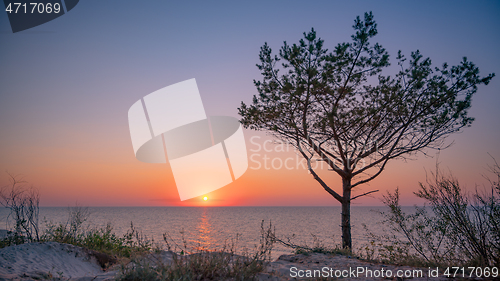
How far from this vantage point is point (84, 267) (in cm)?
685

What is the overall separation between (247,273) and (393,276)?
3198 millimetres

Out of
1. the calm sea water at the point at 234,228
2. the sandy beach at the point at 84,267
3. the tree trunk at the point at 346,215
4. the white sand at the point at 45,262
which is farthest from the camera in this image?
the calm sea water at the point at 234,228

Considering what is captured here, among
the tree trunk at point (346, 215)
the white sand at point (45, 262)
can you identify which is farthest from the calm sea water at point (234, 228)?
the white sand at point (45, 262)

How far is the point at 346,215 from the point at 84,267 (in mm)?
8553

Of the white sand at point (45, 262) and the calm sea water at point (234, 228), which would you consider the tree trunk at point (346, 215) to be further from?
the white sand at point (45, 262)

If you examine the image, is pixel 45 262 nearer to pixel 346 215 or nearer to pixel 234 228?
pixel 346 215

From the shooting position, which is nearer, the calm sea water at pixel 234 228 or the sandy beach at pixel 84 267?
the sandy beach at pixel 84 267

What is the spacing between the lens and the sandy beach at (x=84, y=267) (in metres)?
5.31

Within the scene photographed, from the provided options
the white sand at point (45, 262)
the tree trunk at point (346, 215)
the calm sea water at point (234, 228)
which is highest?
the tree trunk at point (346, 215)

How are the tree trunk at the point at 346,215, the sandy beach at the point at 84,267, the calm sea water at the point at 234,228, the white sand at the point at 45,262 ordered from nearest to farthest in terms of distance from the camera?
the sandy beach at the point at 84,267 < the white sand at the point at 45,262 < the tree trunk at the point at 346,215 < the calm sea water at the point at 234,228

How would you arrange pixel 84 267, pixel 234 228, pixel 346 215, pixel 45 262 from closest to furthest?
pixel 45 262, pixel 84 267, pixel 346 215, pixel 234 228

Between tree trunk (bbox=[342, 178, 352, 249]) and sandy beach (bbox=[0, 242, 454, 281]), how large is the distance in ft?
6.37

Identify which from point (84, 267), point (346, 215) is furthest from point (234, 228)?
point (84, 267)

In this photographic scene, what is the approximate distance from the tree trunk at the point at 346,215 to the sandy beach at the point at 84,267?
6.37 feet
